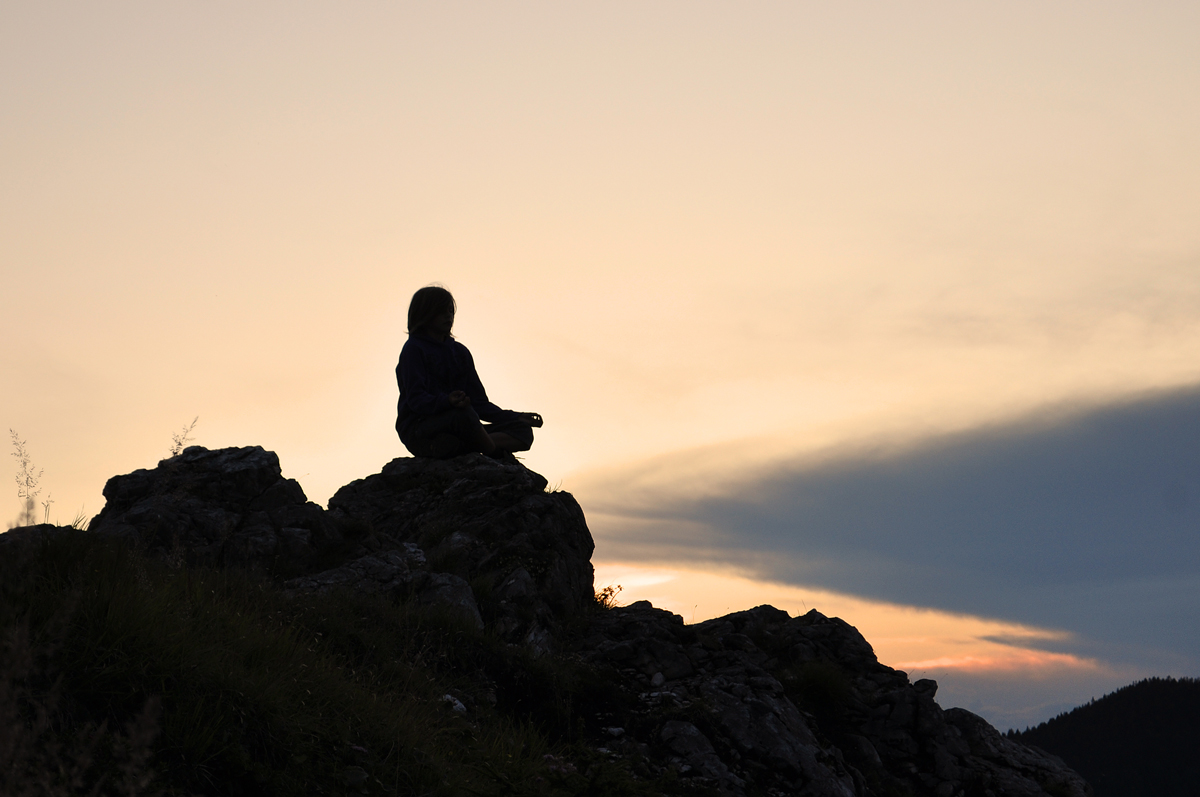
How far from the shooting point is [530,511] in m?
12.6

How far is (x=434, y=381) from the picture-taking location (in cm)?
1396

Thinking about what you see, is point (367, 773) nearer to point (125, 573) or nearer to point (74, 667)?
point (74, 667)

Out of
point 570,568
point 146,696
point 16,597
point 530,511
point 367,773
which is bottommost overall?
point 367,773

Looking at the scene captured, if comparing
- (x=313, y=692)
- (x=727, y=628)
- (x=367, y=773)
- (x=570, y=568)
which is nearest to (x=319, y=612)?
(x=313, y=692)

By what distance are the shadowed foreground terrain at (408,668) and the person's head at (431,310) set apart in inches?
85.0

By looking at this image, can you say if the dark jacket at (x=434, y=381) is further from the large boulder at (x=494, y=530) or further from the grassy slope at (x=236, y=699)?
the grassy slope at (x=236, y=699)

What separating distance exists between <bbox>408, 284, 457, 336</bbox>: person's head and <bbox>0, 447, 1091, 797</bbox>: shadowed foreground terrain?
7.08 feet

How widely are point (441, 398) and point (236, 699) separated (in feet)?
26.0

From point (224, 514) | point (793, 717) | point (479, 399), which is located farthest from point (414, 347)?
point (793, 717)

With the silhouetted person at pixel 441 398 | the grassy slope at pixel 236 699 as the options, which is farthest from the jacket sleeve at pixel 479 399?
the grassy slope at pixel 236 699

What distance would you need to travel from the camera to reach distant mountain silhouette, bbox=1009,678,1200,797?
102062mm

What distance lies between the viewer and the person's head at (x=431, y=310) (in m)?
14.0

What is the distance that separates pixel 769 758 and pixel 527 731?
2.76 m

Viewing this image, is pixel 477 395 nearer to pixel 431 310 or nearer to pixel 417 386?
pixel 417 386
